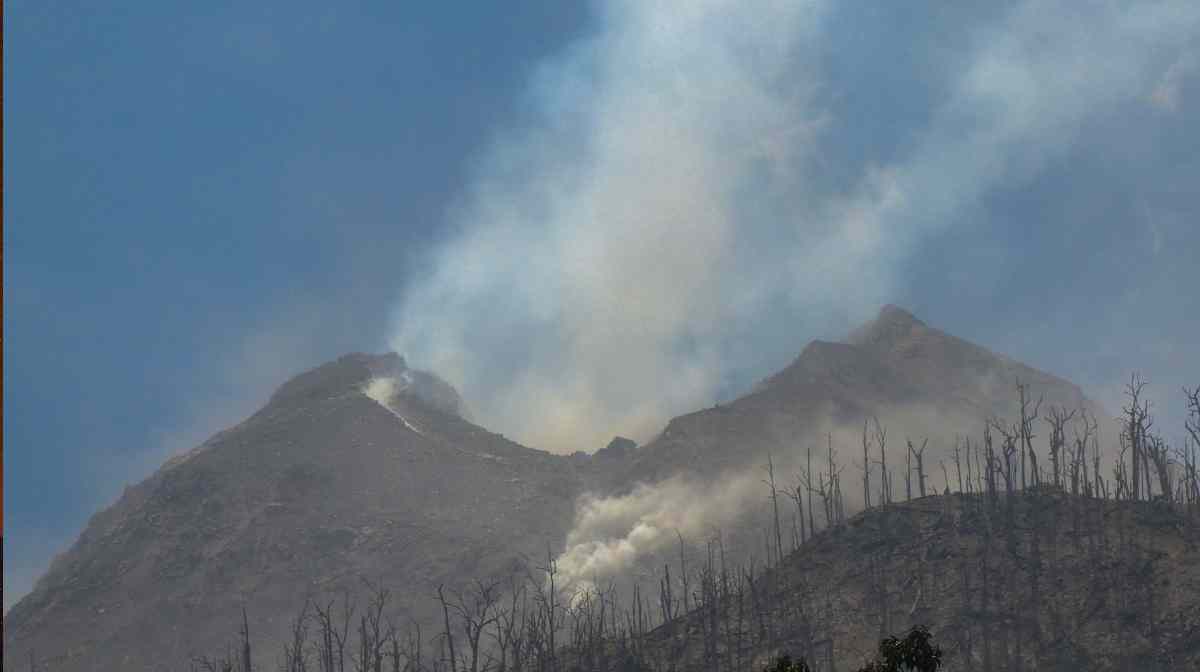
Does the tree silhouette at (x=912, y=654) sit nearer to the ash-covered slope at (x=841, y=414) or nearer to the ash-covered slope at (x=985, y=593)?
the ash-covered slope at (x=985, y=593)

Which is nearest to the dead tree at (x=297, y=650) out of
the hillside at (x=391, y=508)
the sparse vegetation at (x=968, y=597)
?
the sparse vegetation at (x=968, y=597)

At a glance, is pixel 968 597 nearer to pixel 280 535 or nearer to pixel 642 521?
pixel 642 521

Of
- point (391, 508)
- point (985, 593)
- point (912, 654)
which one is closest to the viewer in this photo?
point (912, 654)

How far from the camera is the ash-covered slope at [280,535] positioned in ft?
486

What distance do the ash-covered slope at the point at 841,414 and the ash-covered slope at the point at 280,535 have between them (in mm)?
22448

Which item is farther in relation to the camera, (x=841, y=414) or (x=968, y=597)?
(x=841, y=414)

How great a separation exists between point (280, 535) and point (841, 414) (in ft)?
308

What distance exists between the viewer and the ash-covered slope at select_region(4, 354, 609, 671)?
148 m

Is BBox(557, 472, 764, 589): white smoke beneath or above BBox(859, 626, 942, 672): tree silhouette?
above

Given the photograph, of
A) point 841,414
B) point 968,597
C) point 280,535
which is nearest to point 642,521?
point 841,414

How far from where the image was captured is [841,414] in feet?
604

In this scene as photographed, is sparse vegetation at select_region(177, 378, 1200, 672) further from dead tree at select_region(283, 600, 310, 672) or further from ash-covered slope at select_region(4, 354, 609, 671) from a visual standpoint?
ash-covered slope at select_region(4, 354, 609, 671)

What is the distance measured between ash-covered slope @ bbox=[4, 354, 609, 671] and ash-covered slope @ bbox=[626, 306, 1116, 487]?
2245 cm

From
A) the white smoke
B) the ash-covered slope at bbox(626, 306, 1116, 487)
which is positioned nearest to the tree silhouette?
the white smoke
